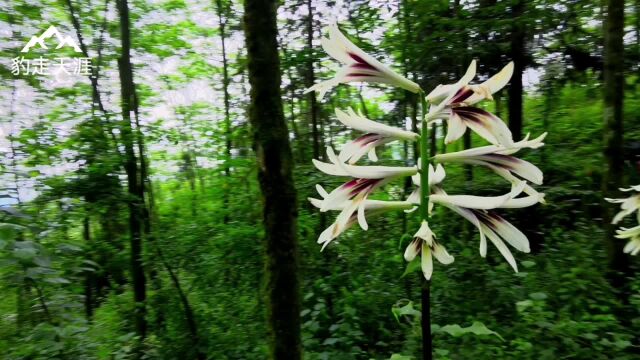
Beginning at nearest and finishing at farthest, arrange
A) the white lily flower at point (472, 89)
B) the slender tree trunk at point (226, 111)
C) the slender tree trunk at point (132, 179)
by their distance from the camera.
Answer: the white lily flower at point (472, 89), the slender tree trunk at point (226, 111), the slender tree trunk at point (132, 179)

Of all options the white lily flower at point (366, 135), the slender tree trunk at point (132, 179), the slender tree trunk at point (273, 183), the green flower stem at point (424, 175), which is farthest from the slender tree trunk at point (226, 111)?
the green flower stem at point (424, 175)

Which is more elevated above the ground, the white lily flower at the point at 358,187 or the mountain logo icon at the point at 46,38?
the mountain logo icon at the point at 46,38

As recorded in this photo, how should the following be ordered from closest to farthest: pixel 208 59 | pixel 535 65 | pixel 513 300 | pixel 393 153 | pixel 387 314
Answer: pixel 513 300, pixel 387 314, pixel 535 65, pixel 393 153, pixel 208 59

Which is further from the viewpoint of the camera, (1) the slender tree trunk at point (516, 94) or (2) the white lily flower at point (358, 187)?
(1) the slender tree trunk at point (516, 94)

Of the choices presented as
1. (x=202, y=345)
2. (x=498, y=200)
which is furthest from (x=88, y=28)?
(x=498, y=200)

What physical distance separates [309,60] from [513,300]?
3357mm

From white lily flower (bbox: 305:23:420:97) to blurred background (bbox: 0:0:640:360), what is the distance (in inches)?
88.9

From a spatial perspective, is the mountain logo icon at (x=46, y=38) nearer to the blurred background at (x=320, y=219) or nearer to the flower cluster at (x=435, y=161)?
the blurred background at (x=320, y=219)

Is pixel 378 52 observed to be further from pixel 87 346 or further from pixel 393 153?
pixel 87 346

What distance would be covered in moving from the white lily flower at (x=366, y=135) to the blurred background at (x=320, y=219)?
85.5 inches

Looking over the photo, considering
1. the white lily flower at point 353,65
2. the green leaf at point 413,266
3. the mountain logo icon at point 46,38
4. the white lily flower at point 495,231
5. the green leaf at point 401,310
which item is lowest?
the green leaf at point 401,310

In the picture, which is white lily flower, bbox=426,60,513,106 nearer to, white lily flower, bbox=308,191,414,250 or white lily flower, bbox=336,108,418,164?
white lily flower, bbox=336,108,418,164

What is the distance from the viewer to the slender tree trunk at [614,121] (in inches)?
146

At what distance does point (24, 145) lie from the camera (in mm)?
4820
